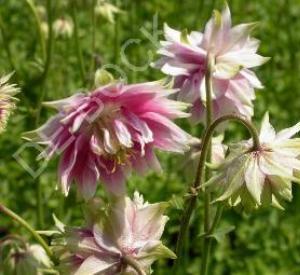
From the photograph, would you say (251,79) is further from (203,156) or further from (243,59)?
(203,156)

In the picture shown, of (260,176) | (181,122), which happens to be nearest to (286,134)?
(260,176)

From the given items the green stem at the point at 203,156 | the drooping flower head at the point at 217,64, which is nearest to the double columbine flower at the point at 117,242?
the green stem at the point at 203,156

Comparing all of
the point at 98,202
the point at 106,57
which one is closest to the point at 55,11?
the point at 106,57

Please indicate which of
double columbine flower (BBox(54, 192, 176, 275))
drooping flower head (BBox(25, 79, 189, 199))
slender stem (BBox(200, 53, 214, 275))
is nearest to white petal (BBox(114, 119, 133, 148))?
drooping flower head (BBox(25, 79, 189, 199))

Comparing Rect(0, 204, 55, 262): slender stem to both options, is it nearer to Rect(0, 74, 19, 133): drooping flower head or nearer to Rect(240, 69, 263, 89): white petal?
Rect(0, 74, 19, 133): drooping flower head

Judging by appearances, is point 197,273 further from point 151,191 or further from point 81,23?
point 81,23

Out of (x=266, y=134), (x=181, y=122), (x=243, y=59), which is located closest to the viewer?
(x=266, y=134)

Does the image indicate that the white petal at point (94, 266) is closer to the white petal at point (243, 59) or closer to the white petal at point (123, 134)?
the white petal at point (123, 134)
